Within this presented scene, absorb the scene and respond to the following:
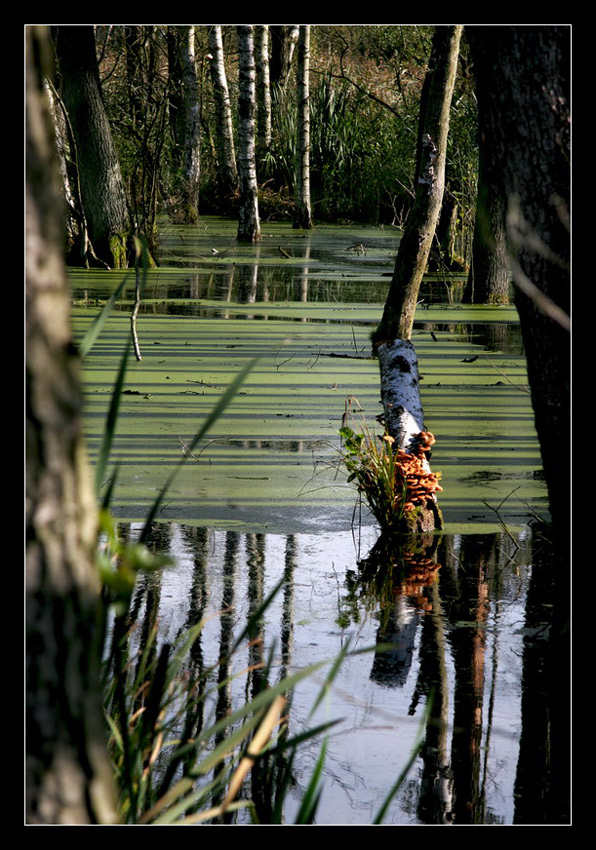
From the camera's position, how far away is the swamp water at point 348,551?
2418 mm

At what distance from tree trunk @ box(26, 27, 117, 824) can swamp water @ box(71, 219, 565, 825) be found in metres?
0.95

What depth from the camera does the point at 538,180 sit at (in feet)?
5.84

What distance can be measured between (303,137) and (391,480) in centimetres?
1192

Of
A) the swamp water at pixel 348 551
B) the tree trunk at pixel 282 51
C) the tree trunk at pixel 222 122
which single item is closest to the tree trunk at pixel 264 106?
the tree trunk at pixel 282 51

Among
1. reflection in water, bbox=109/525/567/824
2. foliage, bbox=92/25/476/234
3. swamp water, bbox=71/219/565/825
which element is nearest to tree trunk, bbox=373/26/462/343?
swamp water, bbox=71/219/565/825

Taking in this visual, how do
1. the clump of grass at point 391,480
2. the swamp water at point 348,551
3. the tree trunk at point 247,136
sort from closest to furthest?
the swamp water at point 348,551
the clump of grass at point 391,480
the tree trunk at point 247,136

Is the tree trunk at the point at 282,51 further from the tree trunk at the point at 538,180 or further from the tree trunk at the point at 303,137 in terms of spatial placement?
the tree trunk at the point at 538,180

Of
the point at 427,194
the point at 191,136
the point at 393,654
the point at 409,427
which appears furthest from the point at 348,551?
the point at 191,136

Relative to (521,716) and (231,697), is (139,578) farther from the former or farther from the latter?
(521,716)

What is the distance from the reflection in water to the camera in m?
2.27

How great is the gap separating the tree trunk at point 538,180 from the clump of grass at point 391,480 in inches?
76.7

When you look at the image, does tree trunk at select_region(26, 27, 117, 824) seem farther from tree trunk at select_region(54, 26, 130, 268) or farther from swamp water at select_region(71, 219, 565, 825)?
tree trunk at select_region(54, 26, 130, 268)

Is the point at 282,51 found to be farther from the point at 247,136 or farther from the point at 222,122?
the point at 247,136
